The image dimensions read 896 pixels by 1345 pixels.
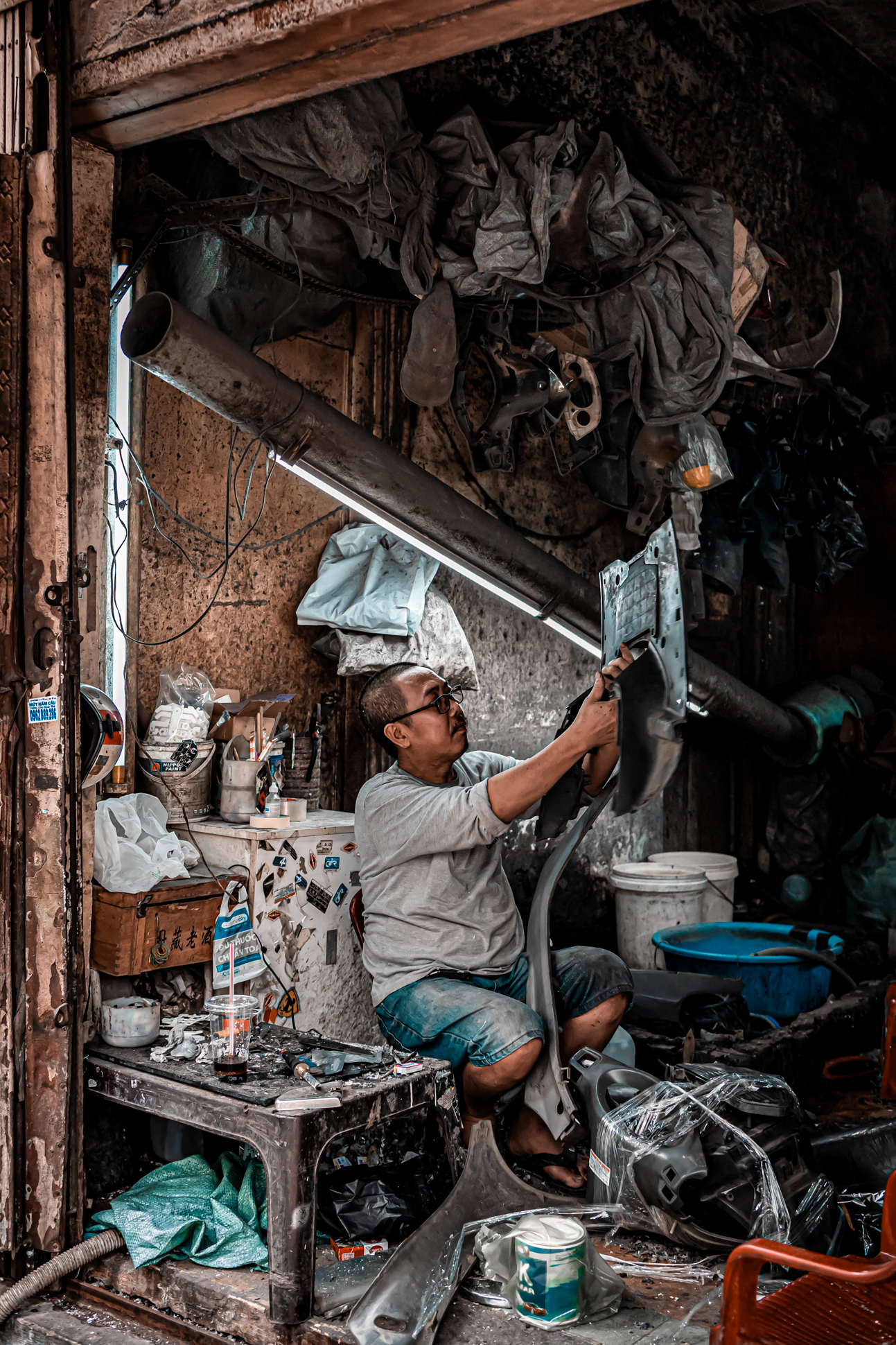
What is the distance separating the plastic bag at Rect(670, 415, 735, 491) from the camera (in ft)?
14.0

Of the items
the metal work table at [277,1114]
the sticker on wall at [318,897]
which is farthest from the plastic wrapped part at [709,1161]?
the sticker on wall at [318,897]

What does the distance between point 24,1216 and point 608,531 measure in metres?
4.03

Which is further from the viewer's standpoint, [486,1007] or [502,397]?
[502,397]

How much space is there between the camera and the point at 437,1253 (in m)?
2.52

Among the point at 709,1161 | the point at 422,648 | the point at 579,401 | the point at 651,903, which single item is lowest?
the point at 709,1161

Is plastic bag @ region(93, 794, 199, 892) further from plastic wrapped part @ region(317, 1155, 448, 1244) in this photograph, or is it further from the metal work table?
plastic wrapped part @ region(317, 1155, 448, 1244)

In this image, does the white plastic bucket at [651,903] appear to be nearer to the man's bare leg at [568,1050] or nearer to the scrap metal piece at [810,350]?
the man's bare leg at [568,1050]

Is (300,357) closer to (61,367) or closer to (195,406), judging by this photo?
(195,406)

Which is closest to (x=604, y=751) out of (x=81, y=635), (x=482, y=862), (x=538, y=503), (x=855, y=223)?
(x=482, y=862)

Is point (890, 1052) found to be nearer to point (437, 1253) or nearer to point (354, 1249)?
point (437, 1253)

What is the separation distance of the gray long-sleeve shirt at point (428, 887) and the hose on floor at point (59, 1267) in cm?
95

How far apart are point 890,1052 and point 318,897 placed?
6.58 ft

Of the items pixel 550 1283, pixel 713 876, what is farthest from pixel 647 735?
pixel 713 876

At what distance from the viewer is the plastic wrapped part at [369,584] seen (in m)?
4.03
